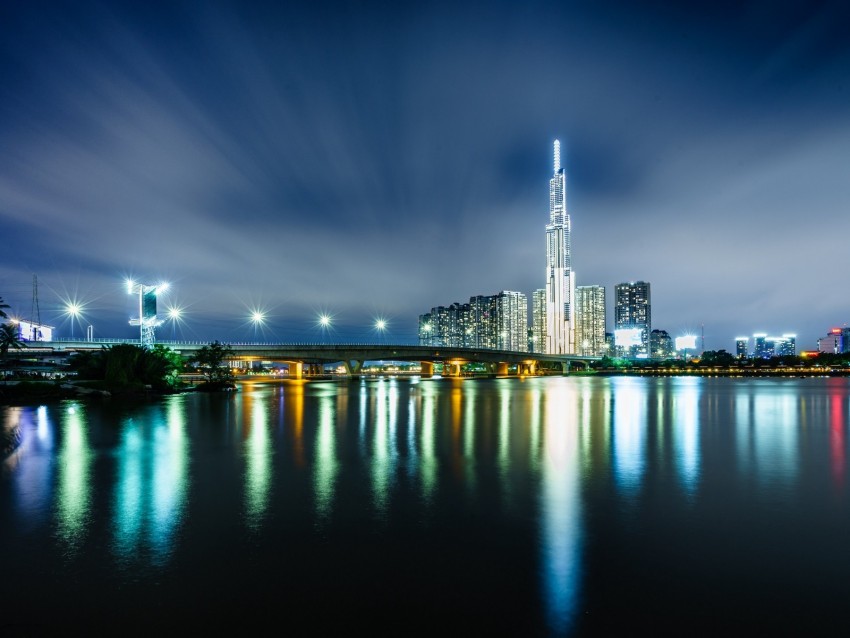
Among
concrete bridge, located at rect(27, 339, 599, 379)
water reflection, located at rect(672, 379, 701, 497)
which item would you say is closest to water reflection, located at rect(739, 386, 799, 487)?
water reflection, located at rect(672, 379, 701, 497)

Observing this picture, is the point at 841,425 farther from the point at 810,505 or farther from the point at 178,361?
the point at 178,361

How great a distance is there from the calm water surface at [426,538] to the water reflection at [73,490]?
12 cm

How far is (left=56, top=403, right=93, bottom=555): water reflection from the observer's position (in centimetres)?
1398

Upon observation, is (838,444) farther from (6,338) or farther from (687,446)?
(6,338)

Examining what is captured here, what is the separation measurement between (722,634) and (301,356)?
124611 mm

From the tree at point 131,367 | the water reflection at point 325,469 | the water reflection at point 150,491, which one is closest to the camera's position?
the water reflection at point 150,491

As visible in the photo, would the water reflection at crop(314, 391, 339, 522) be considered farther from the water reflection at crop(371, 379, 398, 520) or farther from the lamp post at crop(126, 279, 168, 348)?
the lamp post at crop(126, 279, 168, 348)

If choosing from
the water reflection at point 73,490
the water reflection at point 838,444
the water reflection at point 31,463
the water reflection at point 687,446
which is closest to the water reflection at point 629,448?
the water reflection at point 687,446

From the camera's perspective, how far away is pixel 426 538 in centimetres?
1371

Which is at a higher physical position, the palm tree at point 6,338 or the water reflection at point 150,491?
the palm tree at point 6,338

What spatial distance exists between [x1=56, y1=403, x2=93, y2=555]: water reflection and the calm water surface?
0.12 metres

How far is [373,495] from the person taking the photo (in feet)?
59.7

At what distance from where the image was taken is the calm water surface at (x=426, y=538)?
9.54m

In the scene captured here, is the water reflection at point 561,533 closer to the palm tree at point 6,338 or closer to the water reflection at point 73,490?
the water reflection at point 73,490
